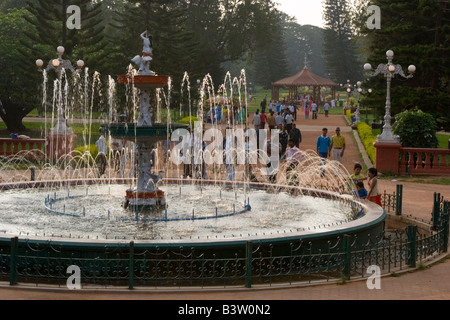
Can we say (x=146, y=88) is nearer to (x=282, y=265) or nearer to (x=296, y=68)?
(x=282, y=265)

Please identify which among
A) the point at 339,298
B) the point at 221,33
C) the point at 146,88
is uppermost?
the point at 221,33

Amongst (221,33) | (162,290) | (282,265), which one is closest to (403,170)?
(282,265)

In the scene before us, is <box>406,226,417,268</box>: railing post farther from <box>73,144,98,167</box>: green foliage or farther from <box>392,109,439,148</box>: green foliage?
<box>392,109,439,148</box>: green foliage

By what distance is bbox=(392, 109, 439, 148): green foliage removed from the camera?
24844mm

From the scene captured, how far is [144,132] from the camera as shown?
13.4 m

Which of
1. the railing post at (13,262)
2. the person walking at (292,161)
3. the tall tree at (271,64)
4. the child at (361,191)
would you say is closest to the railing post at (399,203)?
the child at (361,191)

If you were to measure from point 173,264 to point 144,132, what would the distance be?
377 centimetres

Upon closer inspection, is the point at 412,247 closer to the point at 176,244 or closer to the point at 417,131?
the point at 176,244

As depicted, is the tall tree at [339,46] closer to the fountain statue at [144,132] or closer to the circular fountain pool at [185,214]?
the circular fountain pool at [185,214]

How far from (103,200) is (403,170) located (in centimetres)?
1225

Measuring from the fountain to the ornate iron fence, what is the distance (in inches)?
1.1

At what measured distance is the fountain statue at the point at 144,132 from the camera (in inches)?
526

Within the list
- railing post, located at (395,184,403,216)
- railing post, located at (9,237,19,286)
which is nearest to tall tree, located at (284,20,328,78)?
railing post, located at (395,184,403,216)
